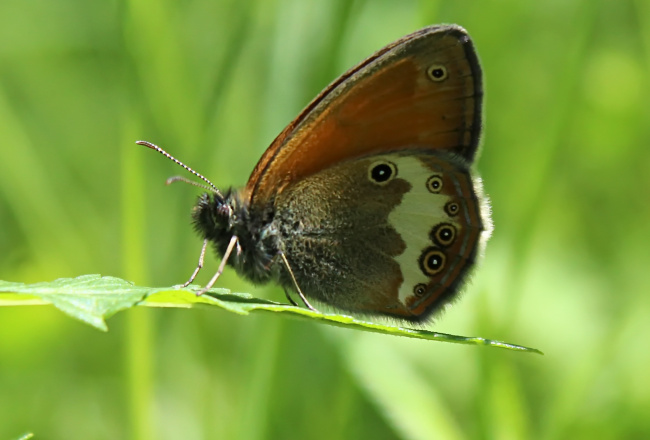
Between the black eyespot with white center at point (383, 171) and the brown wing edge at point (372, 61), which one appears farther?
the black eyespot with white center at point (383, 171)

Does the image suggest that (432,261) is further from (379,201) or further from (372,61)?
(372,61)

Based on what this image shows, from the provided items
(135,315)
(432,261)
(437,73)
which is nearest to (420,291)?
(432,261)

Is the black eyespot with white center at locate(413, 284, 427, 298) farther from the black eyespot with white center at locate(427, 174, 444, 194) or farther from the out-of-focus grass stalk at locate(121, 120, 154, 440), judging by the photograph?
the out-of-focus grass stalk at locate(121, 120, 154, 440)

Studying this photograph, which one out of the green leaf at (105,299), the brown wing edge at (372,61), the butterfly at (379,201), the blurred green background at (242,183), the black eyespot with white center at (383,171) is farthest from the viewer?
the blurred green background at (242,183)

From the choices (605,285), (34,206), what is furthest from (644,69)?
(34,206)

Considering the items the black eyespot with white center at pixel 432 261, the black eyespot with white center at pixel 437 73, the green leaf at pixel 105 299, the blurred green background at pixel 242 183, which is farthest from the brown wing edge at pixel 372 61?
the green leaf at pixel 105 299

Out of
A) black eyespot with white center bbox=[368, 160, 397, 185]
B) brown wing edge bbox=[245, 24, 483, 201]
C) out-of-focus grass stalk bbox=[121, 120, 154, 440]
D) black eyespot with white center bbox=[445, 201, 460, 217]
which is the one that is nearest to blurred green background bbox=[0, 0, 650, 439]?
out-of-focus grass stalk bbox=[121, 120, 154, 440]

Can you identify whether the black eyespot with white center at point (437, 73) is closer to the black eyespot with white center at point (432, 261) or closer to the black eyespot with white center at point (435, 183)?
the black eyespot with white center at point (435, 183)
